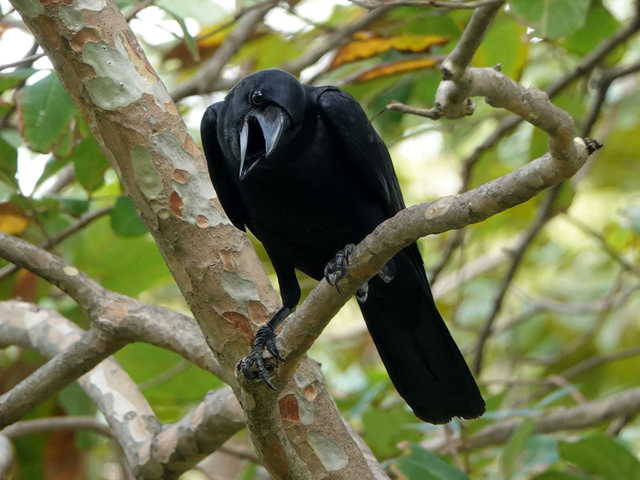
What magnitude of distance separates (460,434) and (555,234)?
3.11 meters

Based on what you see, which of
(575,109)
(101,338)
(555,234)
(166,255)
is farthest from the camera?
(555,234)

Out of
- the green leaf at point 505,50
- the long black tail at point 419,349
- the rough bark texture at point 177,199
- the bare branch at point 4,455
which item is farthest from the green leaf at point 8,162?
the green leaf at point 505,50

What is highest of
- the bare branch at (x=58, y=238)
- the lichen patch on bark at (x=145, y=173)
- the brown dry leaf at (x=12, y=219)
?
the lichen patch on bark at (x=145, y=173)

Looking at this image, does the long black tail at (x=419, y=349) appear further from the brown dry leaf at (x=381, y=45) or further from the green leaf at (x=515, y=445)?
the brown dry leaf at (x=381, y=45)

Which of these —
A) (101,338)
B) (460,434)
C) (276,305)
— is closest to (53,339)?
(101,338)

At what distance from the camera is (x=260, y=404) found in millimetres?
1682

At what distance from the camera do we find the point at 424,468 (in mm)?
2260

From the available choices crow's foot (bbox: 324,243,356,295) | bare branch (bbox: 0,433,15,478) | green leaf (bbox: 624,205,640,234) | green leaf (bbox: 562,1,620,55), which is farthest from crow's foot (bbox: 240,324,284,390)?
green leaf (bbox: 624,205,640,234)

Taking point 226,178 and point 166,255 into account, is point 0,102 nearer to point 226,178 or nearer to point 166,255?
point 226,178

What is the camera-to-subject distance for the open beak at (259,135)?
2.08m

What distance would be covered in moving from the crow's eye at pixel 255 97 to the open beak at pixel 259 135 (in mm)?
30

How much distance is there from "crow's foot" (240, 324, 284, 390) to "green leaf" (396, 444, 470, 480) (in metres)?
0.71

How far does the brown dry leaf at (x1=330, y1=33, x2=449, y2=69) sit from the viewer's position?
10.3 ft

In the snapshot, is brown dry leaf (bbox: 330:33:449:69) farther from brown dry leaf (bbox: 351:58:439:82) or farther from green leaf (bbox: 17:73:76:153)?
green leaf (bbox: 17:73:76:153)
